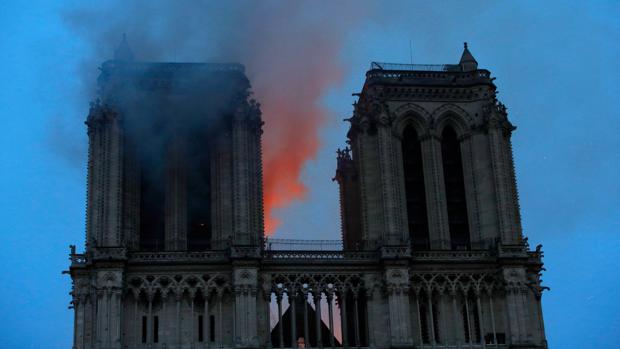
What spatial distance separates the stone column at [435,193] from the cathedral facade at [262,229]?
9 centimetres

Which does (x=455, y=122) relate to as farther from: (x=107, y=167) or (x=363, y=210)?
(x=107, y=167)

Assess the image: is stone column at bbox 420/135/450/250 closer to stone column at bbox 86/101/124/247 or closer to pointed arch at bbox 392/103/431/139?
pointed arch at bbox 392/103/431/139

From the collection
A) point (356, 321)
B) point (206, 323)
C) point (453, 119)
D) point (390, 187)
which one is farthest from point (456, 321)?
point (206, 323)

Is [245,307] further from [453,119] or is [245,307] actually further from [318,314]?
[453,119]

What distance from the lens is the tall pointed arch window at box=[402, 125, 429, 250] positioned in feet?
220

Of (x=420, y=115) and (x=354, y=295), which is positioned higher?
(x=420, y=115)

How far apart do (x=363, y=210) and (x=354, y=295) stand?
5798mm

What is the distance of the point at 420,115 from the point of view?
68.4 metres

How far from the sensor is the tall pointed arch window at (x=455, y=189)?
220ft

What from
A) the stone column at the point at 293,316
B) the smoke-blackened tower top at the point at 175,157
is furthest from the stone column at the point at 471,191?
the smoke-blackened tower top at the point at 175,157

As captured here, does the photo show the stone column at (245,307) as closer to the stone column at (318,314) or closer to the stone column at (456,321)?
the stone column at (318,314)

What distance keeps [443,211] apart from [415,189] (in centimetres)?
260

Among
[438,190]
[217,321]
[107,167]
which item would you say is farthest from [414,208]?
[107,167]

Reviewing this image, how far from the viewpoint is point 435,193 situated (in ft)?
218
